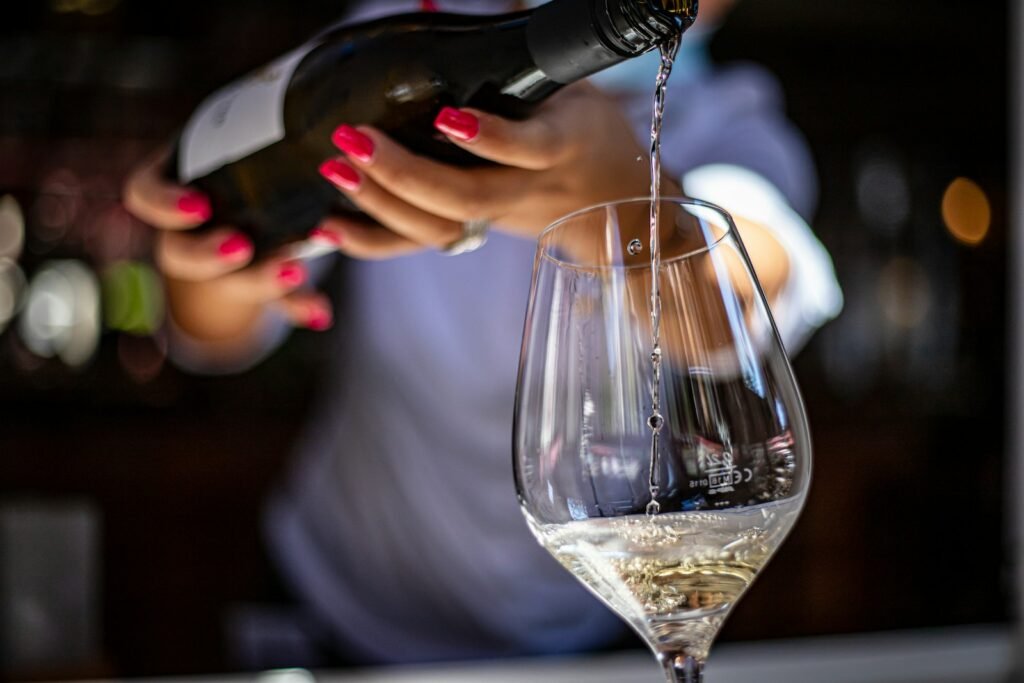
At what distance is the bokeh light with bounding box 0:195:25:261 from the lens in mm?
2479

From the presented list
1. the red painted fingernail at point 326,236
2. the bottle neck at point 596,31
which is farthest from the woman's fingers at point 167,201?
the bottle neck at point 596,31

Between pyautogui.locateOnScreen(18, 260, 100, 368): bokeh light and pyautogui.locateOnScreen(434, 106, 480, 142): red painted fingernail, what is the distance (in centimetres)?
218

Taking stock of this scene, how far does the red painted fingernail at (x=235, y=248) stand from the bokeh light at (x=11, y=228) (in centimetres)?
194

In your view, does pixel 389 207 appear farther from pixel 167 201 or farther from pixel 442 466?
pixel 442 466

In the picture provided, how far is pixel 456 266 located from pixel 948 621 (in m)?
1.84

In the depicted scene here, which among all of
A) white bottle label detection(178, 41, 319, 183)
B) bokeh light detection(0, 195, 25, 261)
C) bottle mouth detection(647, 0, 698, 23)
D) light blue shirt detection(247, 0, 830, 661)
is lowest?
light blue shirt detection(247, 0, 830, 661)

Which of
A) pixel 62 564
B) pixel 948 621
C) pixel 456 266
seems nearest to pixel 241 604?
pixel 62 564

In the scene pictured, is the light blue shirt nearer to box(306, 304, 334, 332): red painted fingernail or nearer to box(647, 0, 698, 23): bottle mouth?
box(306, 304, 334, 332): red painted fingernail

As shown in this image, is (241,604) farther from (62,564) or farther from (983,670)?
(983,670)

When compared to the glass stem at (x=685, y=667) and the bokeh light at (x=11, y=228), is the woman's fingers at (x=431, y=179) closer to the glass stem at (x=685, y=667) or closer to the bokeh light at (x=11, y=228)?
the glass stem at (x=685, y=667)

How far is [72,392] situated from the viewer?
2.48 m

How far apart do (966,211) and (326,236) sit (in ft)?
9.42

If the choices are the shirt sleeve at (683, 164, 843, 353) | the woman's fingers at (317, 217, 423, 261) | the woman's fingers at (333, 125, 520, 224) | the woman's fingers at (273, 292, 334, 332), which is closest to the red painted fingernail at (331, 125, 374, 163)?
the woman's fingers at (333, 125, 520, 224)

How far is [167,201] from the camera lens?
77 centimetres
